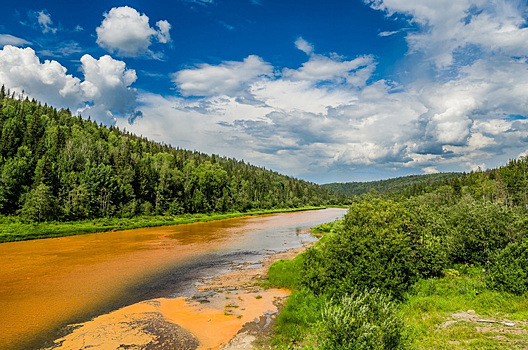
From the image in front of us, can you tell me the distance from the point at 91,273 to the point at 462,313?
3104 cm

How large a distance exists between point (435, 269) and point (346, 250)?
7370 mm

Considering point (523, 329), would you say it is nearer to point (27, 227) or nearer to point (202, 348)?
point (202, 348)

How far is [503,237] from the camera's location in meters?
20.1

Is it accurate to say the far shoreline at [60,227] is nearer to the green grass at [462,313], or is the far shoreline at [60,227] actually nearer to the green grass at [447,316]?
the green grass at [447,316]

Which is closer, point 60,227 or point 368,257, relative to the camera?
point 368,257

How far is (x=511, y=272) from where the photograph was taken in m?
15.0

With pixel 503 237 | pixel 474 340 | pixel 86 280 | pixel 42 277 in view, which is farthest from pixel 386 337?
pixel 42 277

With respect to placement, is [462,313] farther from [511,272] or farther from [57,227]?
[57,227]

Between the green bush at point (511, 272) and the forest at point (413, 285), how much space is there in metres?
0.05

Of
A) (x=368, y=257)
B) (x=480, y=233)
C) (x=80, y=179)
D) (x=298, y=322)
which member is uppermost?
(x=80, y=179)

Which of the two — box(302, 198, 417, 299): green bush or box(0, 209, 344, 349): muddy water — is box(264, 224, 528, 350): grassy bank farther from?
box(0, 209, 344, 349): muddy water

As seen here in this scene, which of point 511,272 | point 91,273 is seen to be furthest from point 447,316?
point 91,273

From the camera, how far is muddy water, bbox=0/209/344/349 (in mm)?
18125

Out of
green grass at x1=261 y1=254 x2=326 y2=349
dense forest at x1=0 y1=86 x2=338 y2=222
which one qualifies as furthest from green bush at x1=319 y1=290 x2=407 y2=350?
dense forest at x1=0 y1=86 x2=338 y2=222
